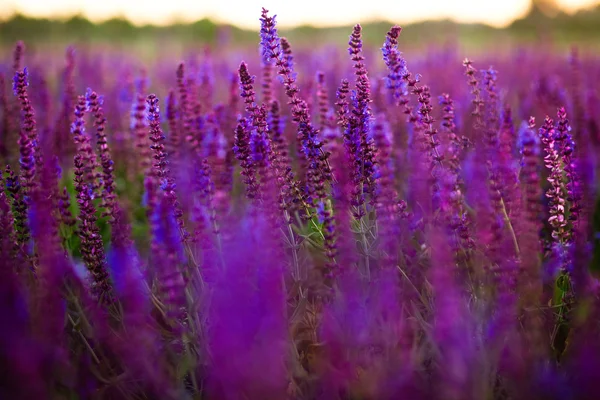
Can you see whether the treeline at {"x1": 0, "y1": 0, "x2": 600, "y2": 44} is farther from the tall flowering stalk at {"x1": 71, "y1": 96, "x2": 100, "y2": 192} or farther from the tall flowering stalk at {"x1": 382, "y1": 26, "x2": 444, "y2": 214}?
the tall flowering stalk at {"x1": 382, "y1": 26, "x2": 444, "y2": 214}

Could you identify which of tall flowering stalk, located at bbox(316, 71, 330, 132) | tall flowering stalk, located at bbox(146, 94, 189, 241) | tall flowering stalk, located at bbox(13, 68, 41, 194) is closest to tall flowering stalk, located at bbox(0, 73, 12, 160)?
tall flowering stalk, located at bbox(13, 68, 41, 194)

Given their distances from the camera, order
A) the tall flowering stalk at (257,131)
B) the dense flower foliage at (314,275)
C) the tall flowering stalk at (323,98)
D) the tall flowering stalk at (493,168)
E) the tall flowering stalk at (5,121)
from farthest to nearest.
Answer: the tall flowering stalk at (5,121) → the tall flowering stalk at (323,98) → the tall flowering stalk at (257,131) → the tall flowering stalk at (493,168) → the dense flower foliage at (314,275)

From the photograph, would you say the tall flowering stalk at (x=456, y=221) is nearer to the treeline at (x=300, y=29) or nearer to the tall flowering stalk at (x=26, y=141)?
the tall flowering stalk at (x=26, y=141)

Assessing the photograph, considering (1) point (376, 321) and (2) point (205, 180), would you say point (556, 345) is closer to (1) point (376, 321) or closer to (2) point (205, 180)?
(1) point (376, 321)

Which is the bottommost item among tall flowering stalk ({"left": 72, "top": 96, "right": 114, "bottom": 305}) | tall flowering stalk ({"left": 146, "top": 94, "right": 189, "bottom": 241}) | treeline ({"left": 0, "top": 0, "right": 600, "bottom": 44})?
tall flowering stalk ({"left": 72, "top": 96, "right": 114, "bottom": 305})

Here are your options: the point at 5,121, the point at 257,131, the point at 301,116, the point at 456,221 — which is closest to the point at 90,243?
the point at 257,131

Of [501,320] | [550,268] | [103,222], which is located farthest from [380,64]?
[501,320]

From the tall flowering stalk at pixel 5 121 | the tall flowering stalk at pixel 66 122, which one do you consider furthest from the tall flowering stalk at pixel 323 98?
the tall flowering stalk at pixel 5 121

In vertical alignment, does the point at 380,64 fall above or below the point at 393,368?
above

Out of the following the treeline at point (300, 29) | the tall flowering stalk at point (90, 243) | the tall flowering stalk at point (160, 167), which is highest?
the treeline at point (300, 29)

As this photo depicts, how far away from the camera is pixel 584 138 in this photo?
2.76 meters

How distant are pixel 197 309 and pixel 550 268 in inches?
56.4

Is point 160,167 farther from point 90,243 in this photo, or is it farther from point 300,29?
point 300,29

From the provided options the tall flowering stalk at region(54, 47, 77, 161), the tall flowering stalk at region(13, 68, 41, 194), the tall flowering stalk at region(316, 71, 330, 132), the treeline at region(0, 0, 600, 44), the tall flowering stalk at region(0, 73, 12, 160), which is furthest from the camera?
the treeline at region(0, 0, 600, 44)
